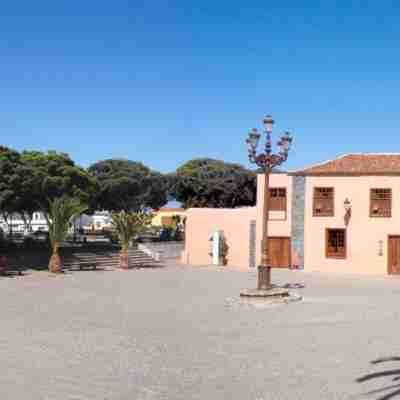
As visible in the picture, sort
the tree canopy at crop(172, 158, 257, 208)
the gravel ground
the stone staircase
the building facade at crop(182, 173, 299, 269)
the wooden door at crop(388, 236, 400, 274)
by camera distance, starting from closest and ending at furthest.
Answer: the gravel ground → the wooden door at crop(388, 236, 400, 274) → the building facade at crop(182, 173, 299, 269) → the stone staircase → the tree canopy at crop(172, 158, 257, 208)

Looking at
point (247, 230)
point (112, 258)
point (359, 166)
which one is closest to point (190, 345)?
point (247, 230)

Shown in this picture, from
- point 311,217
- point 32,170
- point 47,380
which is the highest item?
point 32,170

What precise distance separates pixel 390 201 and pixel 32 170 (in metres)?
18.3

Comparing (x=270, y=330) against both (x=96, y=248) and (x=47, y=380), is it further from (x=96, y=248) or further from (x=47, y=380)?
(x=96, y=248)

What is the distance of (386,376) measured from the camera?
7633 mm

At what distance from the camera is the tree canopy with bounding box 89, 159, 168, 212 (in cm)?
4581

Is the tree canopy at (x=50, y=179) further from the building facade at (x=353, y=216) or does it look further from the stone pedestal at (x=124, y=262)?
the building facade at (x=353, y=216)

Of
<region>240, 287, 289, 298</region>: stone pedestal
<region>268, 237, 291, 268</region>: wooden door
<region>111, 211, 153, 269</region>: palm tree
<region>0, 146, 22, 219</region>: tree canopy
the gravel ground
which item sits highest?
<region>0, 146, 22, 219</region>: tree canopy

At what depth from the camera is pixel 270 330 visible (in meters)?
11.1

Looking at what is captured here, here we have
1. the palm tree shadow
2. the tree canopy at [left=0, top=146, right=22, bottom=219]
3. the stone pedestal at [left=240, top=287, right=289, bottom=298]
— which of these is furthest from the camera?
the tree canopy at [left=0, top=146, right=22, bottom=219]

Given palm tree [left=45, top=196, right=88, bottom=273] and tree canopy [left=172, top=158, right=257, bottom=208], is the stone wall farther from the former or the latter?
tree canopy [left=172, top=158, right=257, bottom=208]

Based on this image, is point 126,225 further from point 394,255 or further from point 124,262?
point 394,255

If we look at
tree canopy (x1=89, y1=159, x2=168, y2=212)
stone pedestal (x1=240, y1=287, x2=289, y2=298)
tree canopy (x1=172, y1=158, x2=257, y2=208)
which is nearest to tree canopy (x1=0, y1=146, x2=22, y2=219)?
tree canopy (x1=89, y1=159, x2=168, y2=212)

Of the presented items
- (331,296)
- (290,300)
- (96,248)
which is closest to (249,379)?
(290,300)
